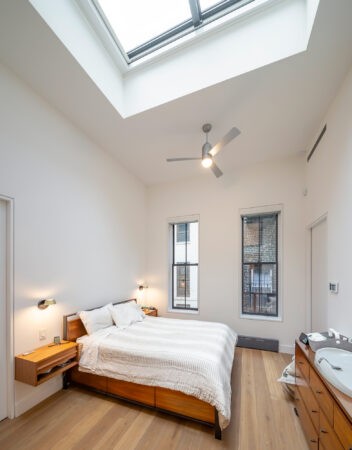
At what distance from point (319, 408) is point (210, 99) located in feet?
9.94

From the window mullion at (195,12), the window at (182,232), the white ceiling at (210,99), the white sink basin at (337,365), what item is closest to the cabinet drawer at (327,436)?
the white sink basin at (337,365)

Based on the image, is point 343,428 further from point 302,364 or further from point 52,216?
point 52,216

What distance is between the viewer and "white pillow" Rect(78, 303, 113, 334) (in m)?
2.74

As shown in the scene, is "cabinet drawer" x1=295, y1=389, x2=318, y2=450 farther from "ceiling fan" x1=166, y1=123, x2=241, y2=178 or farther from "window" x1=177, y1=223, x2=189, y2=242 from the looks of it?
"window" x1=177, y1=223, x2=189, y2=242

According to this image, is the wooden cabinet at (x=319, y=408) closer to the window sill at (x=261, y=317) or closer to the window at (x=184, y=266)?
the window sill at (x=261, y=317)

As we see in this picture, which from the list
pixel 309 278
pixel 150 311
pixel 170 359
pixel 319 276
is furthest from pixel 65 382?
pixel 309 278

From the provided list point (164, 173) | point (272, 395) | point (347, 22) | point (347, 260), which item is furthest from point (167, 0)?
point (272, 395)

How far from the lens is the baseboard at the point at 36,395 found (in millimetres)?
2121

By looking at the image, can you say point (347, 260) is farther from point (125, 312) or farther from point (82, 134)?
point (82, 134)

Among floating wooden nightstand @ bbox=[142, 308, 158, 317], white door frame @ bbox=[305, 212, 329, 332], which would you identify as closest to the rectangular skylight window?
white door frame @ bbox=[305, 212, 329, 332]

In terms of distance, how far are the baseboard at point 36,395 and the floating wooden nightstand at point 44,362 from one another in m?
0.28

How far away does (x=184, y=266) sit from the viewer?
4.65 meters

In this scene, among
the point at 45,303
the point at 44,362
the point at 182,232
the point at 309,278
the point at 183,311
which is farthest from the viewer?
the point at 182,232

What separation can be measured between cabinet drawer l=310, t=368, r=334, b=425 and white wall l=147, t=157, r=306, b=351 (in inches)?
87.2
